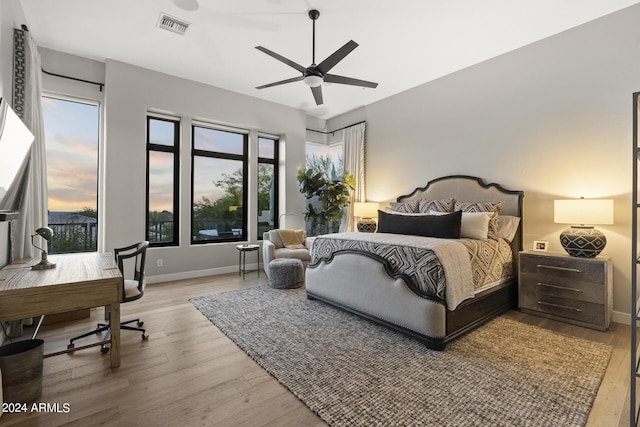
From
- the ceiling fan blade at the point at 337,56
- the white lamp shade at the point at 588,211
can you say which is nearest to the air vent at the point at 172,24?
the ceiling fan blade at the point at 337,56

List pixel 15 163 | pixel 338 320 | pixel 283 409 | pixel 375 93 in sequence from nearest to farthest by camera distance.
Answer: pixel 283 409 < pixel 15 163 < pixel 338 320 < pixel 375 93

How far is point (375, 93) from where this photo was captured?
5.13m

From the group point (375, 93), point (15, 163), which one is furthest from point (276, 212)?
point (15, 163)

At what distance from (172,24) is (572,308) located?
5089 mm

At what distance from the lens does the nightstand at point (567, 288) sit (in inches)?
108

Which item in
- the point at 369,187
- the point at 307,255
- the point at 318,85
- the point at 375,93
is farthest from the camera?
the point at 369,187

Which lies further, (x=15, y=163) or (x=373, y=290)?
(x=373, y=290)

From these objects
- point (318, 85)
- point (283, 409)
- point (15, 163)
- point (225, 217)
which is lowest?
point (283, 409)

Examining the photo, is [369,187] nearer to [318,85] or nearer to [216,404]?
[318,85]

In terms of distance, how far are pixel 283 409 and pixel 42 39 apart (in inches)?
192

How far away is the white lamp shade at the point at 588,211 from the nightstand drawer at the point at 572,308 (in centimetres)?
78

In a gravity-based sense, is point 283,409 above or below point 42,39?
below

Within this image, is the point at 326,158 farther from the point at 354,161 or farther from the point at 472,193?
the point at 472,193

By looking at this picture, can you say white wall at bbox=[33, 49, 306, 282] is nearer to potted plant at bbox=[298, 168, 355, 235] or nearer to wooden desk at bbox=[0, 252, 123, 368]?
potted plant at bbox=[298, 168, 355, 235]
